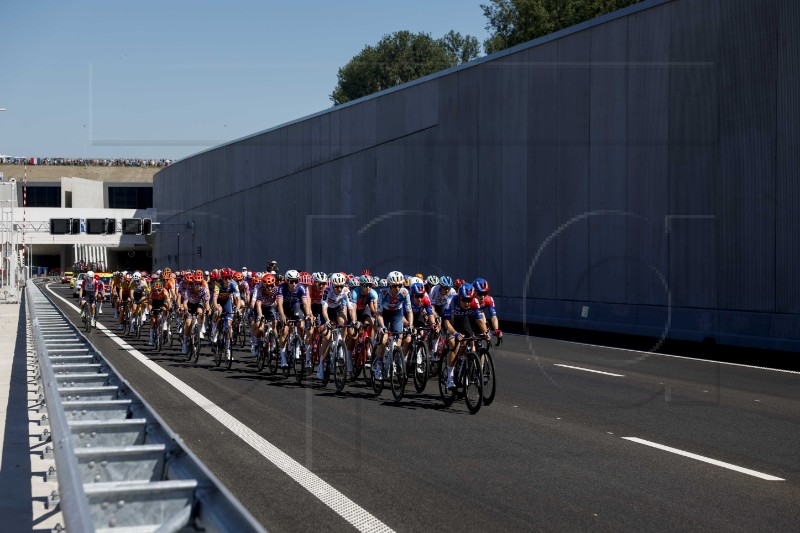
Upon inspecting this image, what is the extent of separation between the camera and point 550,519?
7.46m

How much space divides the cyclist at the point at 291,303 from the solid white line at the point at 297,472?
8.82 feet

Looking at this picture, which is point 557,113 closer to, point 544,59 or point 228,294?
point 544,59

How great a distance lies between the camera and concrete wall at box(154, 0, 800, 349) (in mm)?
25672

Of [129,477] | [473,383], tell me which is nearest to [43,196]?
[473,383]

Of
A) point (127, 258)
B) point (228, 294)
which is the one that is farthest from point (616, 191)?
point (127, 258)

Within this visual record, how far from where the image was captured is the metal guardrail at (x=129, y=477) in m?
4.18

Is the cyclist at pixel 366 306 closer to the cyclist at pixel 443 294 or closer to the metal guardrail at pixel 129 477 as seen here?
the cyclist at pixel 443 294

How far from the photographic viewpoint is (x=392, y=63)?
121375mm

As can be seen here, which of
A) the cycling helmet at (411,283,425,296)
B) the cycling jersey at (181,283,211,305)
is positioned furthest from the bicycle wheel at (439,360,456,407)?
the cycling jersey at (181,283,211,305)

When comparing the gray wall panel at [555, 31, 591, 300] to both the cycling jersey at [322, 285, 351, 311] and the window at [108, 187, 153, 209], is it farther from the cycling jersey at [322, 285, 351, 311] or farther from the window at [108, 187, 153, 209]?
the window at [108, 187, 153, 209]

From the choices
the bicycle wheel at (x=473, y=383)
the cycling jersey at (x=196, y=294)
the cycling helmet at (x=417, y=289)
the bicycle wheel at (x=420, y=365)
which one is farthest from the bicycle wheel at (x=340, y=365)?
the cycling jersey at (x=196, y=294)

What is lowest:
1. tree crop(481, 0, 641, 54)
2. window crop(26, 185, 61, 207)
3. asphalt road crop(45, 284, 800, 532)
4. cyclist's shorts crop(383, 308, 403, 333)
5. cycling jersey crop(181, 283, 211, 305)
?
asphalt road crop(45, 284, 800, 532)

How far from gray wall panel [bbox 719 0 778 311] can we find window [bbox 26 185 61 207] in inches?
4924

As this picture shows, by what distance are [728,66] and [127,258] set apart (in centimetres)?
11744
